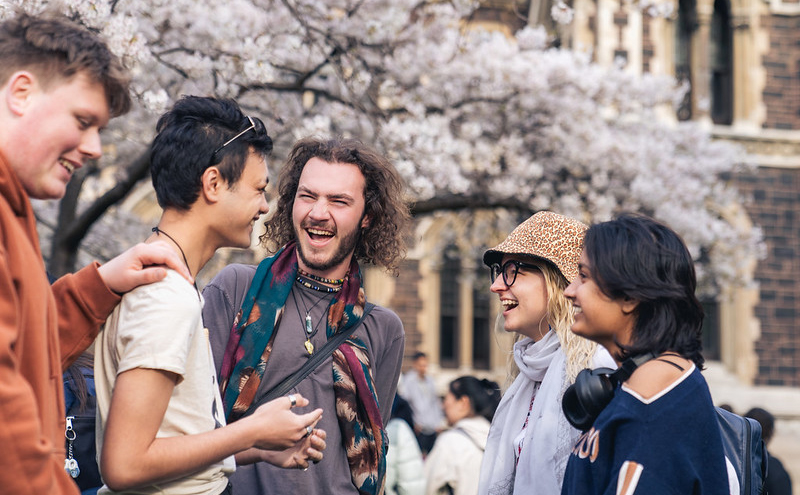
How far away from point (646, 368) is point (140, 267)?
1.22 meters

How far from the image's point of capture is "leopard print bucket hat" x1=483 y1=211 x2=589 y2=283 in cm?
325

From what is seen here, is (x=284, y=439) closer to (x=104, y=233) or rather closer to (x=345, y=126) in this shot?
(x=345, y=126)

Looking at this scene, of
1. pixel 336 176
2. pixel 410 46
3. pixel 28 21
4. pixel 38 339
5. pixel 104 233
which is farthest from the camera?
pixel 104 233

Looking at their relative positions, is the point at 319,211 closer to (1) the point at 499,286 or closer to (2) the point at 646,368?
(1) the point at 499,286

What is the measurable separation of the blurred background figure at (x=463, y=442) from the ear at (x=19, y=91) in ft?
13.4

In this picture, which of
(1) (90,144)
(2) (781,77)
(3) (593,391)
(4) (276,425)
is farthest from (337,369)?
(2) (781,77)

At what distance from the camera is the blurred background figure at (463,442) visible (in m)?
5.89

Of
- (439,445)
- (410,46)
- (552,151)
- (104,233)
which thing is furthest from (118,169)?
(439,445)

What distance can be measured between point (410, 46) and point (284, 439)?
8.05m

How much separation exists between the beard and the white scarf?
0.73m

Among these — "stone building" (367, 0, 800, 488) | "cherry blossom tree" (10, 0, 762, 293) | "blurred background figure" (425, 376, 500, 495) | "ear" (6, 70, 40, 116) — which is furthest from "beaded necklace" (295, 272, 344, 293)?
"stone building" (367, 0, 800, 488)

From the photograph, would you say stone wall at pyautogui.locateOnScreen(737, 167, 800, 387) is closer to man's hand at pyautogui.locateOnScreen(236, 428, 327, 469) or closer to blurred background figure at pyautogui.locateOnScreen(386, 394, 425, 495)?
blurred background figure at pyautogui.locateOnScreen(386, 394, 425, 495)

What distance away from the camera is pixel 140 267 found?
214 cm

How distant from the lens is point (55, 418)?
5.98 ft
